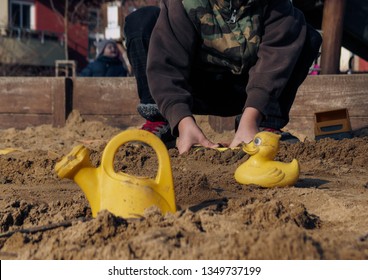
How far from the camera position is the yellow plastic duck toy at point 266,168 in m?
2.36

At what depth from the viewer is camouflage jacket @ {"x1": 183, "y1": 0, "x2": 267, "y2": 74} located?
315cm

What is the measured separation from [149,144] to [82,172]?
0.72 feet

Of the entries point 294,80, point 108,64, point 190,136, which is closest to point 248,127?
point 190,136

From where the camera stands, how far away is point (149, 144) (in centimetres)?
188

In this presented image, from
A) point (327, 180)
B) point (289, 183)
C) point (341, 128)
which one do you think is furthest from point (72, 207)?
point (341, 128)

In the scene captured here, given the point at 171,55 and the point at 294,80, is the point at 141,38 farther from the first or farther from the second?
the point at 294,80

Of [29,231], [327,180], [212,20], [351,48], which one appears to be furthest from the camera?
[351,48]

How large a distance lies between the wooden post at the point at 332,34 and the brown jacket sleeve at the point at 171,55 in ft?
8.33

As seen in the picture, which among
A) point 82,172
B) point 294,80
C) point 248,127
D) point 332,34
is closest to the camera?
point 82,172

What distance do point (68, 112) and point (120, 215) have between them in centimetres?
397

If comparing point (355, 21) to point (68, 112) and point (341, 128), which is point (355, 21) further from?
point (68, 112)

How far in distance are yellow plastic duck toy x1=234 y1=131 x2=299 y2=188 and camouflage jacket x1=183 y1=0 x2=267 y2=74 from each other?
0.92 metres

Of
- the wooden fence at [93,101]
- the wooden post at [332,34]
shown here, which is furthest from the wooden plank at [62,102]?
the wooden post at [332,34]

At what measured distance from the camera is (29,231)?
5.87 feet
